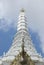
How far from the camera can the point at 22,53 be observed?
1299 inches

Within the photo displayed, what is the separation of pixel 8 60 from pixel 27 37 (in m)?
9.14

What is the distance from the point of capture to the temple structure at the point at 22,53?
3303 cm

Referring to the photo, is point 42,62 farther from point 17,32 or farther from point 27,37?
point 17,32

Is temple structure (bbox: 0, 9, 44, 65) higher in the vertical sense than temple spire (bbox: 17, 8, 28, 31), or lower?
lower

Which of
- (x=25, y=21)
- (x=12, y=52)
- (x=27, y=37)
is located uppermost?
(x=25, y=21)

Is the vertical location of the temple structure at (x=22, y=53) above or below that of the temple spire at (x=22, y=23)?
below

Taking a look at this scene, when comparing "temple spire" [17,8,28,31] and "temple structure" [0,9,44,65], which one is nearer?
"temple structure" [0,9,44,65]

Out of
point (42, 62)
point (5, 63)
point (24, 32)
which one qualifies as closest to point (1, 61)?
Answer: point (5, 63)

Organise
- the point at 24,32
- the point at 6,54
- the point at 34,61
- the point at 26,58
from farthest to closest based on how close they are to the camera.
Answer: the point at 24,32
the point at 6,54
the point at 34,61
the point at 26,58

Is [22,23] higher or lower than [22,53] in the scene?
higher

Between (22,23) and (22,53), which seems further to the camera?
(22,23)

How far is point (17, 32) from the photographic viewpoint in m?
49.0

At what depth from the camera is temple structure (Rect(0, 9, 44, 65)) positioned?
3303 cm

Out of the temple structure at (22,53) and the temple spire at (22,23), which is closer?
the temple structure at (22,53)
